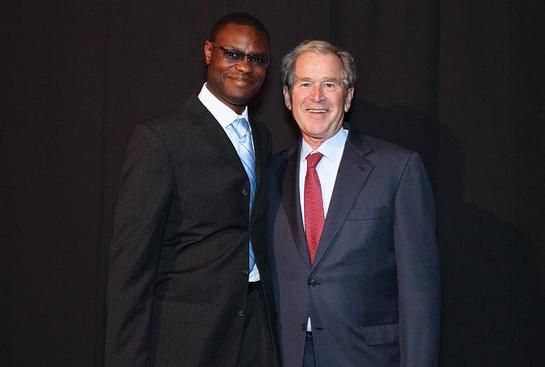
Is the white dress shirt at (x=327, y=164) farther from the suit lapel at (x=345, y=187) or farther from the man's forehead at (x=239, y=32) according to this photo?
the man's forehead at (x=239, y=32)

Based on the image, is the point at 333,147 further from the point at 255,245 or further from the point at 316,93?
the point at 255,245

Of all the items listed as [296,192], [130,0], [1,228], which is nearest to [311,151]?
[296,192]

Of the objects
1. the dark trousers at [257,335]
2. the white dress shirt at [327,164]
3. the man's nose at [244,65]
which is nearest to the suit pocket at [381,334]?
the dark trousers at [257,335]

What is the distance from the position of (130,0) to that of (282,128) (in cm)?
82

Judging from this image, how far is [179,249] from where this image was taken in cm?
193

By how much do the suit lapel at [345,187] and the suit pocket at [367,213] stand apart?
0.8 inches

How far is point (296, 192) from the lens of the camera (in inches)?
83.0

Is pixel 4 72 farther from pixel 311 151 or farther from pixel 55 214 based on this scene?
pixel 311 151

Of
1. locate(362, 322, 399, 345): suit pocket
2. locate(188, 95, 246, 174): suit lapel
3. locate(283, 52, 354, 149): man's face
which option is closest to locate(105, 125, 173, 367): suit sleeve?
locate(188, 95, 246, 174): suit lapel

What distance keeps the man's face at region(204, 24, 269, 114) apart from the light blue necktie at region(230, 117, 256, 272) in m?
0.08

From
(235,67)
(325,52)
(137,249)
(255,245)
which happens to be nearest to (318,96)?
(325,52)

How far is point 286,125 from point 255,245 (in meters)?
0.87

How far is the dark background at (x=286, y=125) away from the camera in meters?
2.58

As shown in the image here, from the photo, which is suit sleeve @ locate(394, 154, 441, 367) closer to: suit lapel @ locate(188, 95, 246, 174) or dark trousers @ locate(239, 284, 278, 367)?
dark trousers @ locate(239, 284, 278, 367)
